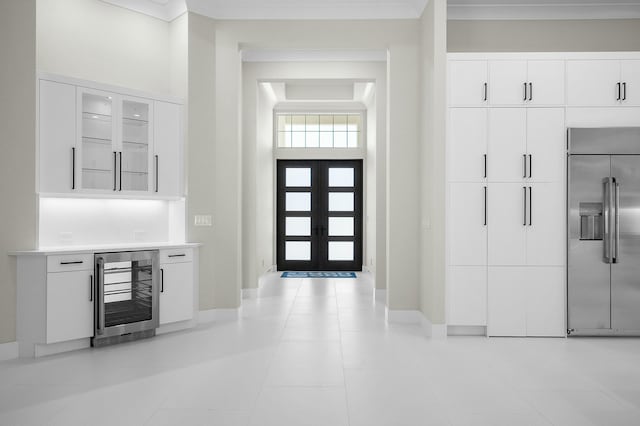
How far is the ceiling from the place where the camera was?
5.10 m

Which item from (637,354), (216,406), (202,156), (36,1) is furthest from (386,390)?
(36,1)

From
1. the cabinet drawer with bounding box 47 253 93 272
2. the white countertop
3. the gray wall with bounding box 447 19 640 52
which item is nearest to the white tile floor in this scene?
the cabinet drawer with bounding box 47 253 93 272

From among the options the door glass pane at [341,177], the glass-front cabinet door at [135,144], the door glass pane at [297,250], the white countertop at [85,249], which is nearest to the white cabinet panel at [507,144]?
the white countertop at [85,249]

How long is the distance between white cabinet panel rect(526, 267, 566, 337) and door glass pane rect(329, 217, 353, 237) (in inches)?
221

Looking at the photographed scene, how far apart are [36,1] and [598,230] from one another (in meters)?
6.15

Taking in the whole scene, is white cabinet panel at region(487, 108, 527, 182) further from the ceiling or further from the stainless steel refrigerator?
the ceiling

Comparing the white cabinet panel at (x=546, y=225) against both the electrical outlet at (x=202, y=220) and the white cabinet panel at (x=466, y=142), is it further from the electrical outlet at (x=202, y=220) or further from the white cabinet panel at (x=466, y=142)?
the electrical outlet at (x=202, y=220)

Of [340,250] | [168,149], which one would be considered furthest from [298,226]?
[168,149]

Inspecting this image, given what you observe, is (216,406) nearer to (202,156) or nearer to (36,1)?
(202,156)

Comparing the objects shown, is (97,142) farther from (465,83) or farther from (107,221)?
(465,83)

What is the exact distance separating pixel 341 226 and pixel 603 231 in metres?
5.98

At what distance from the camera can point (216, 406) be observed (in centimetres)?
283

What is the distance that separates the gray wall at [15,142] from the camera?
3916 millimetres

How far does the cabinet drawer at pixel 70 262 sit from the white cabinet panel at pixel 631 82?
5681 mm
